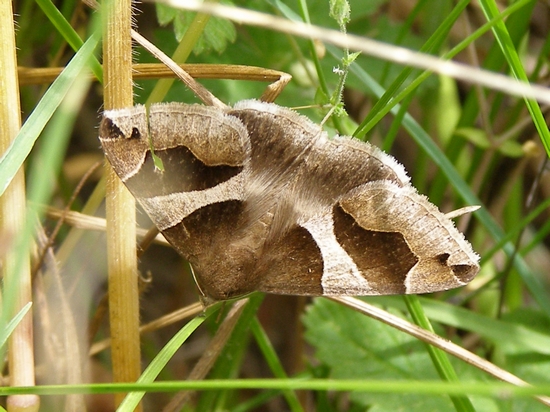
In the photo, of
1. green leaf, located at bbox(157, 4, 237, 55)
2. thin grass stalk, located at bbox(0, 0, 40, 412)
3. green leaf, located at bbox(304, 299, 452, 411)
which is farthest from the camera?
green leaf, located at bbox(304, 299, 452, 411)

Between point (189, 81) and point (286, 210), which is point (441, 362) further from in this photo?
point (189, 81)

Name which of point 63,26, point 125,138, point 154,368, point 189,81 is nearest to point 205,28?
point 189,81

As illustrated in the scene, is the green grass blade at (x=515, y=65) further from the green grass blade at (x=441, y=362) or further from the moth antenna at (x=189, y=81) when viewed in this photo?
Answer: the moth antenna at (x=189, y=81)

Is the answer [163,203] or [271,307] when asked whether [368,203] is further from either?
[271,307]

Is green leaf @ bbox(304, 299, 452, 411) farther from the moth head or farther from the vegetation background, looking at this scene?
the moth head

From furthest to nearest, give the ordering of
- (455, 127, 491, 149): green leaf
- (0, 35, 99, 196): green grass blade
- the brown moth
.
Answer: (455, 127, 491, 149): green leaf, the brown moth, (0, 35, 99, 196): green grass blade

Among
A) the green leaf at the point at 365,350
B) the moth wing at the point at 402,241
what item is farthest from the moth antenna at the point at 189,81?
the green leaf at the point at 365,350

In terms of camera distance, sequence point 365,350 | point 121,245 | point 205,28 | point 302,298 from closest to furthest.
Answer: point 121,245
point 205,28
point 365,350
point 302,298

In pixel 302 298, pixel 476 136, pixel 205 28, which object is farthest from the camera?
pixel 302 298

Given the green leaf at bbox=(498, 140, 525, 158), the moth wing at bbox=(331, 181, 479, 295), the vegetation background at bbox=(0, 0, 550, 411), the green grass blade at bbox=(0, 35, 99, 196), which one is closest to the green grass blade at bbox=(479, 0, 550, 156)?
the vegetation background at bbox=(0, 0, 550, 411)

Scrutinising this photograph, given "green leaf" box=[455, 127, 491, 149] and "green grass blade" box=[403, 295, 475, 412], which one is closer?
"green grass blade" box=[403, 295, 475, 412]
